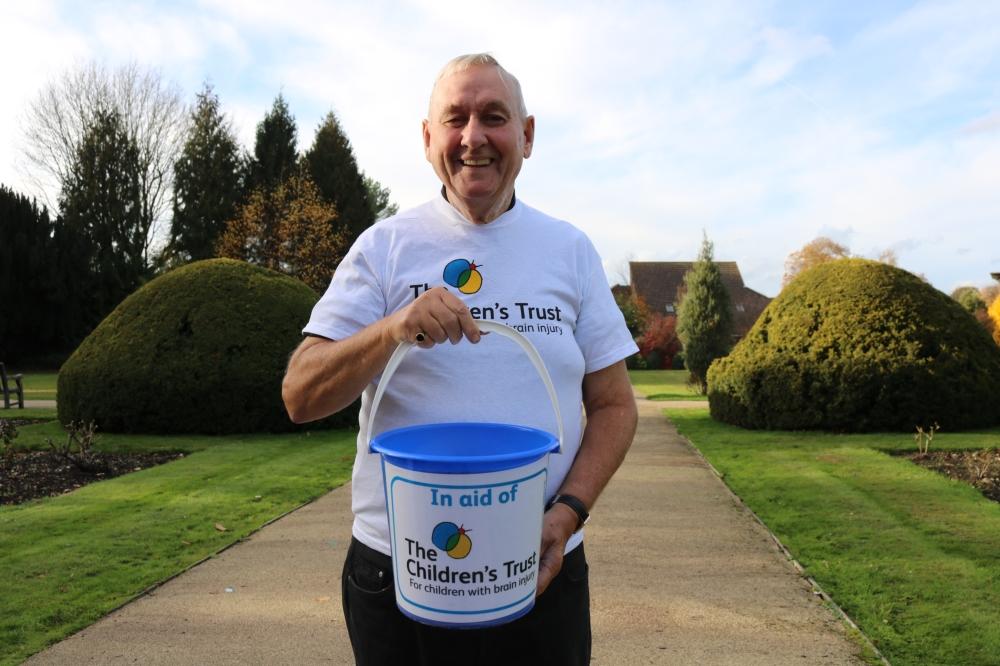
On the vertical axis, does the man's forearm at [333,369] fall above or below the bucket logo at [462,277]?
below

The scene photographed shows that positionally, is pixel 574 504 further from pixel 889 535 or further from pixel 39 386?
pixel 39 386

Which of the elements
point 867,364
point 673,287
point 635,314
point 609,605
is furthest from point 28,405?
point 673,287

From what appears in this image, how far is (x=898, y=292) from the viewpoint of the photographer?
1146 cm

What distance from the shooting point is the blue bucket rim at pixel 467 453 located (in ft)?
4.45

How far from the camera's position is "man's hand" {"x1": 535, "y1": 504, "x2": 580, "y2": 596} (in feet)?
5.30

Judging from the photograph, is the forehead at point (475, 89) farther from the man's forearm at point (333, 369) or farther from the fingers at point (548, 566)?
the fingers at point (548, 566)

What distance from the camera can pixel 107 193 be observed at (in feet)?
114

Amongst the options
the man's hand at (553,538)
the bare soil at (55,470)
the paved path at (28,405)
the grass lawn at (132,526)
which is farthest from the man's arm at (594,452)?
the paved path at (28,405)

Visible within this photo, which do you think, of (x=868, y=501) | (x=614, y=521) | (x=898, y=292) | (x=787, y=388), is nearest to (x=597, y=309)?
(x=614, y=521)

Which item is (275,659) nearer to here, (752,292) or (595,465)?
(595,465)

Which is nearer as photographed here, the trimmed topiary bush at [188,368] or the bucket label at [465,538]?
the bucket label at [465,538]

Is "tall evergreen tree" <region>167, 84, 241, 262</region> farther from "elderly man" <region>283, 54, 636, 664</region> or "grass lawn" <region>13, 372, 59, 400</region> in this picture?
"elderly man" <region>283, 54, 636, 664</region>

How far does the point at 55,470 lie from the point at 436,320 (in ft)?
28.3

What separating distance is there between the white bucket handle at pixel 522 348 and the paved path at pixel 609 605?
2421mm
